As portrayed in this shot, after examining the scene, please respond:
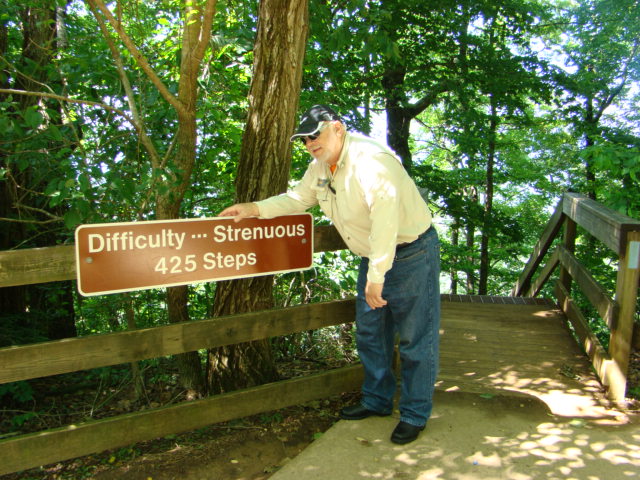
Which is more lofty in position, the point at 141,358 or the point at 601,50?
the point at 601,50

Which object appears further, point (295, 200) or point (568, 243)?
point (568, 243)

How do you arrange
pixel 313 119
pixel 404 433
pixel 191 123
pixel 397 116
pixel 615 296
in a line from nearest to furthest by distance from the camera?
pixel 313 119 < pixel 404 433 < pixel 615 296 < pixel 191 123 < pixel 397 116

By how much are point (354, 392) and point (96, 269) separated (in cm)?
197

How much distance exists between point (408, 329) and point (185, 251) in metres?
1.24

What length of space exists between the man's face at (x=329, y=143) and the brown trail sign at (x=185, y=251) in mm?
482

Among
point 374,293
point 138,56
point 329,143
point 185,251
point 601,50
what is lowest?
point 374,293

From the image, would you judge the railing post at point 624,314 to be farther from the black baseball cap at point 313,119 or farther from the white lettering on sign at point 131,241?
the white lettering on sign at point 131,241

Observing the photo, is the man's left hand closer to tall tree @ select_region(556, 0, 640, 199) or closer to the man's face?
the man's face

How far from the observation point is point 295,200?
3.07 m

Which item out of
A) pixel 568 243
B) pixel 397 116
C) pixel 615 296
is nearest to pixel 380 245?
pixel 615 296

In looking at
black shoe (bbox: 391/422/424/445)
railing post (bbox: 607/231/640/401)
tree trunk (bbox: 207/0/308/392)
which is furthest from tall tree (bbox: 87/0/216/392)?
railing post (bbox: 607/231/640/401)

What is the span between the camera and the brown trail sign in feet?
8.21

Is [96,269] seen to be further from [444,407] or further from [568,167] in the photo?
[568,167]

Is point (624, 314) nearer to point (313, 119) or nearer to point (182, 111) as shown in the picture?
point (313, 119)
